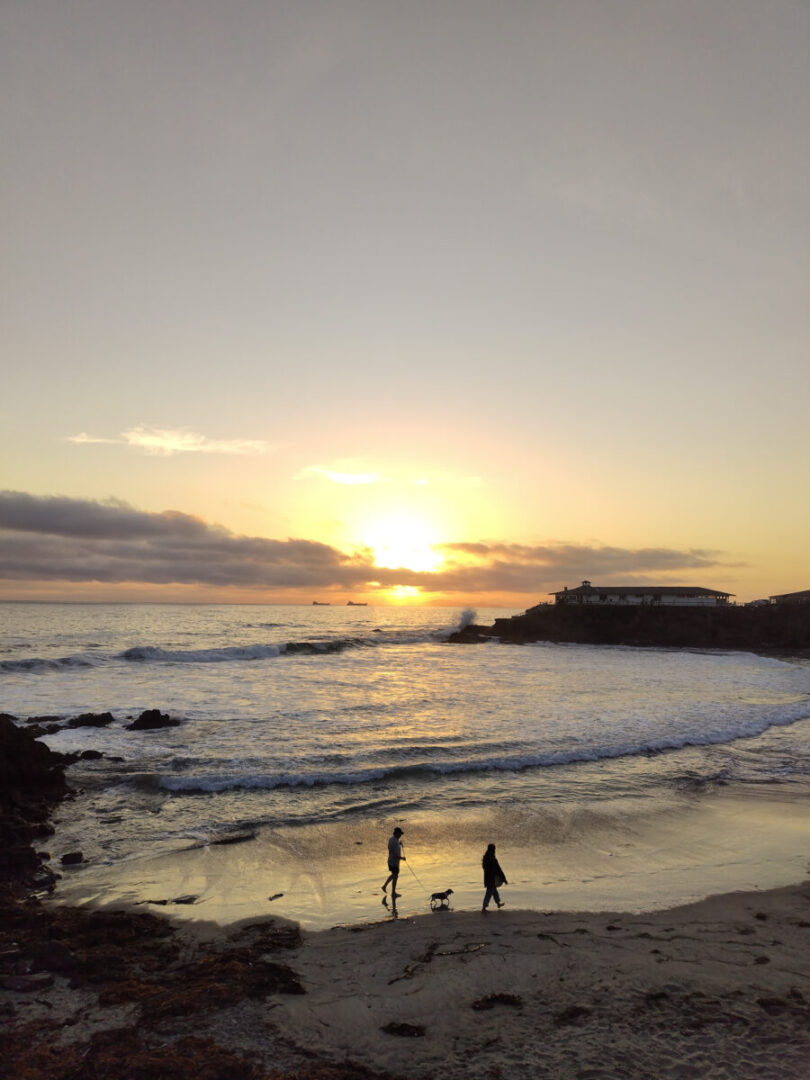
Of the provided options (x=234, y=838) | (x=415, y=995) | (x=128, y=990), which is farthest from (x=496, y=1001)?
(x=234, y=838)

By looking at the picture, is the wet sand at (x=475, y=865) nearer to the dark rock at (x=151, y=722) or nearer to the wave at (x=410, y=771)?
the wave at (x=410, y=771)

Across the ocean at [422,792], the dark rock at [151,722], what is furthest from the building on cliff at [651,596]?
the dark rock at [151,722]

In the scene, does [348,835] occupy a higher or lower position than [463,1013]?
lower

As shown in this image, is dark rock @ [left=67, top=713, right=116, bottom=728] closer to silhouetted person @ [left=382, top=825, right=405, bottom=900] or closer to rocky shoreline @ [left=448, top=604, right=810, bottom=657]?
silhouetted person @ [left=382, top=825, right=405, bottom=900]

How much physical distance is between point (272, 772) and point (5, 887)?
963cm

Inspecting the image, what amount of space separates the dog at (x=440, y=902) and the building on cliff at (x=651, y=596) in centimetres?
8705

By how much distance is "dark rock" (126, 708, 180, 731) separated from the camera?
93.7 ft

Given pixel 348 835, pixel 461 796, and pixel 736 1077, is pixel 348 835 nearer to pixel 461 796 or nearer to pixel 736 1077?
pixel 461 796

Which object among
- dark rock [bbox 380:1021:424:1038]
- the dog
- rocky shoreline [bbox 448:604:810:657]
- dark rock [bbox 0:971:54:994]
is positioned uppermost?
rocky shoreline [bbox 448:604:810:657]

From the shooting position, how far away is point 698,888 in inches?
509

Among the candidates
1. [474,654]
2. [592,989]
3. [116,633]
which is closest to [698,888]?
[592,989]

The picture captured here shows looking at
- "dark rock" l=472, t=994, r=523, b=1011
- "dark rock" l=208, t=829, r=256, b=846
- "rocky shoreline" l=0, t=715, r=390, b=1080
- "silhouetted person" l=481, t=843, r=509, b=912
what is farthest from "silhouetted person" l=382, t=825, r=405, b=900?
"dark rock" l=208, t=829, r=256, b=846

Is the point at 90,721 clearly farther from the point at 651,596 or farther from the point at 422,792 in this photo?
the point at 651,596

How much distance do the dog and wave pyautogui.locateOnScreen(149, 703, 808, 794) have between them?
9122 mm
